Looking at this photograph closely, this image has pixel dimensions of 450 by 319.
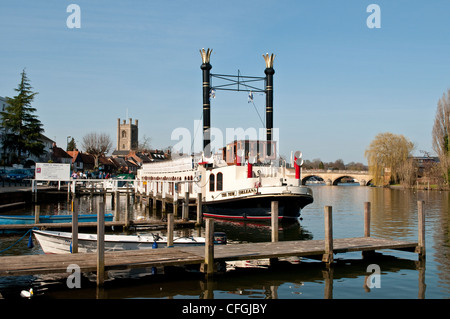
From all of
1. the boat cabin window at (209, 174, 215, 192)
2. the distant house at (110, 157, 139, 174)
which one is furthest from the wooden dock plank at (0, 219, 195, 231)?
the distant house at (110, 157, 139, 174)

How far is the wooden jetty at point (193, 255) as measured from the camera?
11.7 metres

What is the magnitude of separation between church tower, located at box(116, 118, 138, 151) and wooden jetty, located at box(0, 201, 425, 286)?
167 m

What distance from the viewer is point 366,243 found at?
16.3 m

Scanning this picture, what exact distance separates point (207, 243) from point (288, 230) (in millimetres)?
13006

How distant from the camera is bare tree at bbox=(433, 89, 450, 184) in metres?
71.6

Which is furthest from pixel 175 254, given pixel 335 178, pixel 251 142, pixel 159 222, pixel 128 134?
pixel 128 134

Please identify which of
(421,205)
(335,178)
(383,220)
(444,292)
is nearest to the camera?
(444,292)

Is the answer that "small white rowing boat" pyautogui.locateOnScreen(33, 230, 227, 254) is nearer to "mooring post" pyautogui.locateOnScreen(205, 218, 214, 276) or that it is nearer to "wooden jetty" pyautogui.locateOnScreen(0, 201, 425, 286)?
"wooden jetty" pyautogui.locateOnScreen(0, 201, 425, 286)

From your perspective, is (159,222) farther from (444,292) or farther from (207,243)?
(444,292)

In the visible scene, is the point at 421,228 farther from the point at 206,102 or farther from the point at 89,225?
the point at 206,102

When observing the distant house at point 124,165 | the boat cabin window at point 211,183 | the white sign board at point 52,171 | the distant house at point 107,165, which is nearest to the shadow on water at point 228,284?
the boat cabin window at point 211,183

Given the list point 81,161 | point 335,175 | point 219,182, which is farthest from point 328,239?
point 335,175
